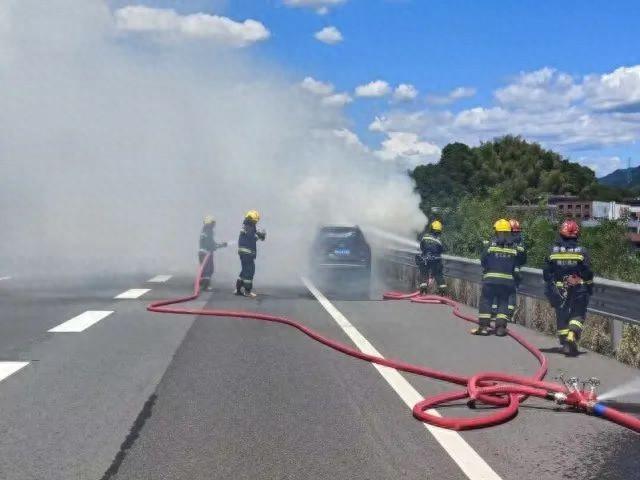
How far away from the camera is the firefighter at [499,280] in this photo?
35.8 feet

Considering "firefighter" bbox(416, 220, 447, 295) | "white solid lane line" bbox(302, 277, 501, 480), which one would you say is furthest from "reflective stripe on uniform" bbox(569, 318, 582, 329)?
"firefighter" bbox(416, 220, 447, 295)

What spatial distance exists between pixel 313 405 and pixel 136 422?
1.46 metres

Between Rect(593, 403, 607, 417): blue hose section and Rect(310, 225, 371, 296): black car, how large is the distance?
45.9 feet

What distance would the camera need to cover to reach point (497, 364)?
8648mm

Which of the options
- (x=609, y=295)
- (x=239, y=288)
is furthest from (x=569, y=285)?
(x=239, y=288)

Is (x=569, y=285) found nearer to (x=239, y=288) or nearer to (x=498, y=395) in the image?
(x=498, y=395)

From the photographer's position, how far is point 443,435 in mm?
5547

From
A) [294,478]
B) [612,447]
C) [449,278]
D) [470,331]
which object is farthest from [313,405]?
[449,278]

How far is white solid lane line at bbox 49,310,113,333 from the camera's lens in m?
10.7

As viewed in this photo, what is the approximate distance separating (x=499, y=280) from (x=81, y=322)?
6.18 meters

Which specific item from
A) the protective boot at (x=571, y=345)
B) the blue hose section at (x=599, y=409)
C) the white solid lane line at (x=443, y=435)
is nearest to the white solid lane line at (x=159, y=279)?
the white solid lane line at (x=443, y=435)

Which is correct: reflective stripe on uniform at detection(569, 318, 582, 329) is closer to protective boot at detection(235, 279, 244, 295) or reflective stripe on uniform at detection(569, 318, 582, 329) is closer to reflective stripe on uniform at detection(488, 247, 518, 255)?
reflective stripe on uniform at detection(488, 247, 518, 255)

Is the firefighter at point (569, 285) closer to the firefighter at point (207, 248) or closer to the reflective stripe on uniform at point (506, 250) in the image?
the reflective stripe on uniform at point (506, 250)

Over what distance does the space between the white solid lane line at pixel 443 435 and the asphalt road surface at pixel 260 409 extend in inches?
0.7
